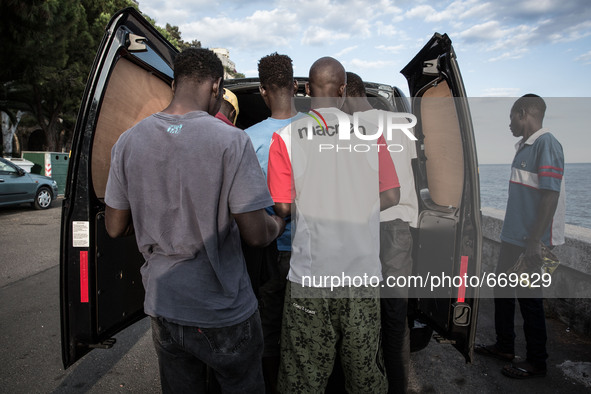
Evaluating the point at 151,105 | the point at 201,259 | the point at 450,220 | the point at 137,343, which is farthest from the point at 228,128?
the point at 137,343

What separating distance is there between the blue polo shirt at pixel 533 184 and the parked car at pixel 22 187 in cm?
1132

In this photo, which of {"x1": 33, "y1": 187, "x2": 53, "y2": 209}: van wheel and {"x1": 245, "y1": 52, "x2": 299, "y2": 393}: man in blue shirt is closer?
{"x1": 245, "y1": 52, "x2": 299, "y2": 393}: man in blue shirt

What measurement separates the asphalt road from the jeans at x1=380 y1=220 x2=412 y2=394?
599 millimetres

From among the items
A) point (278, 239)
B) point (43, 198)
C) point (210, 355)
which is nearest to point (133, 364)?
point (278, 239)

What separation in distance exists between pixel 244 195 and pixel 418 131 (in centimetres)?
196

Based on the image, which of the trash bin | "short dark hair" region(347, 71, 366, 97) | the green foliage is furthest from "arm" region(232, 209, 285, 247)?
the trash bin

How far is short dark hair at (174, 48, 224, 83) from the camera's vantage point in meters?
1.62

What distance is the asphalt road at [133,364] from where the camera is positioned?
2773 millimetres

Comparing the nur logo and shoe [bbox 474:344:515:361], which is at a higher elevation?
the nur logo

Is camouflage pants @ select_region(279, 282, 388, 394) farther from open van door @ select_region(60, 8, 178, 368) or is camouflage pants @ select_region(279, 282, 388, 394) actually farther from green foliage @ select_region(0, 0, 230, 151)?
green foliage @ select_region(0, 0, 230, 151)

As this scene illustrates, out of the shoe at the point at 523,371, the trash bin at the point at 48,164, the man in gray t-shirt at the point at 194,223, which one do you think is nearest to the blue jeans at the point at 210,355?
the man in gray t-shirt at the point at 194,223

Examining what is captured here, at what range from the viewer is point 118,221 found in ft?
5.37

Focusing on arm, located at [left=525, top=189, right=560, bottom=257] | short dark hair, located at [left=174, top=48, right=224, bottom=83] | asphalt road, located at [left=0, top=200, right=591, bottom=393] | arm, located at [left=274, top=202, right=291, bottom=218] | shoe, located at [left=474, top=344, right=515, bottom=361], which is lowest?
asphalt road, located at [left=0, top=200, right=591, bottom=393]

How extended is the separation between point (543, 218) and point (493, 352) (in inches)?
48.4
